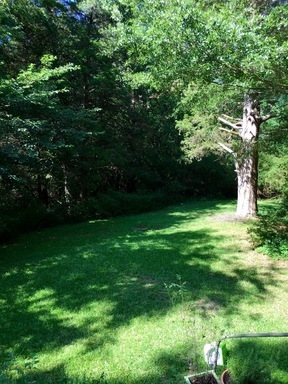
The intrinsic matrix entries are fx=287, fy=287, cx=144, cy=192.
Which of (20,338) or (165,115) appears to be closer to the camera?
(20,338)

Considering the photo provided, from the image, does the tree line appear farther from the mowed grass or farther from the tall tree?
the mowed grass

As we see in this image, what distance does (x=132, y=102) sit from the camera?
15094 millimetres

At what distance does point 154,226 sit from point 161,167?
7457mm

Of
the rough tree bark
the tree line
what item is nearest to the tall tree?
the tree line

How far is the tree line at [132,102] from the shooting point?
3.71 meters

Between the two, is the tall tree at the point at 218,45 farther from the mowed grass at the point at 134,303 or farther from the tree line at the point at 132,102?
the mowed grass at the point at 134,303

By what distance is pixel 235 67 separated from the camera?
141 inches

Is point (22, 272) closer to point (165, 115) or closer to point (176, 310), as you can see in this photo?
point (176, 310)

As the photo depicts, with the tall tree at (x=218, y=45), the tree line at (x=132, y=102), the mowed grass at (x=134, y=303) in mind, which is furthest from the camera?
the tree line at (x=132, y=102)

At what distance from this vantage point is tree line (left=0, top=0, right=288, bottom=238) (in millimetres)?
3711

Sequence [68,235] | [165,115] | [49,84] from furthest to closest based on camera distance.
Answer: [165,115] → [68,235] → [49,84]

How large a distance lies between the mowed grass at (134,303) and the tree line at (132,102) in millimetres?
2154

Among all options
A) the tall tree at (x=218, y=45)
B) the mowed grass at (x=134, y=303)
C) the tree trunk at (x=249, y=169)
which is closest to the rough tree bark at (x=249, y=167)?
the tree trunk at (x=249, y=169)

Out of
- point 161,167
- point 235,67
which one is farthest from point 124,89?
point 235,67
